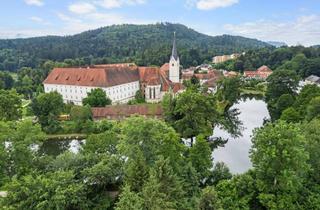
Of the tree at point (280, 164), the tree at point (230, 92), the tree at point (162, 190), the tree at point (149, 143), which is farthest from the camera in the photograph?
the tree at point (230, 92)

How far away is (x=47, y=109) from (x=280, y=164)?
93.9 feet

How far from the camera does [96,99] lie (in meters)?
43.5

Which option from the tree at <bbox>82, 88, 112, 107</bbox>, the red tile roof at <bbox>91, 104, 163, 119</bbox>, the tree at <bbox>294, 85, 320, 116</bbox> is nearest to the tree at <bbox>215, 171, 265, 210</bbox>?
the tree at <bbox>294, 85, 320, 116</bbox>

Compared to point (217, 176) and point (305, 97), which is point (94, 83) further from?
point (217, 176)

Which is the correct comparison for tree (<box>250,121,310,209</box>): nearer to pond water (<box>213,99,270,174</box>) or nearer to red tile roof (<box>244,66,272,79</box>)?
pond water (<box>213,99,270,174</box>)

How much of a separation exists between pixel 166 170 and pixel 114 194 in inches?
174

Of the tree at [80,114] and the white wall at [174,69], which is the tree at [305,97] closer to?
the tree at [80,114]

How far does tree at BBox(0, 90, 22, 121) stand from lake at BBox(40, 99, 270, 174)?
4.66 meters

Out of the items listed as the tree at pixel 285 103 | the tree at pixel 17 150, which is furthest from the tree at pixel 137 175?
the tree at pixel 285 103

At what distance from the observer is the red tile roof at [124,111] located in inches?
1550

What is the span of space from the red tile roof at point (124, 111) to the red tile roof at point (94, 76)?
915 centimetres

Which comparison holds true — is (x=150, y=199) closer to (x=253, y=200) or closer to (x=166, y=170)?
(x=166, y=170)

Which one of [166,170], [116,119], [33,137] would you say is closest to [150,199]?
[166,170]

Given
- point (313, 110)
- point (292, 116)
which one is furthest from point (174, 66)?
point (313, 110)
